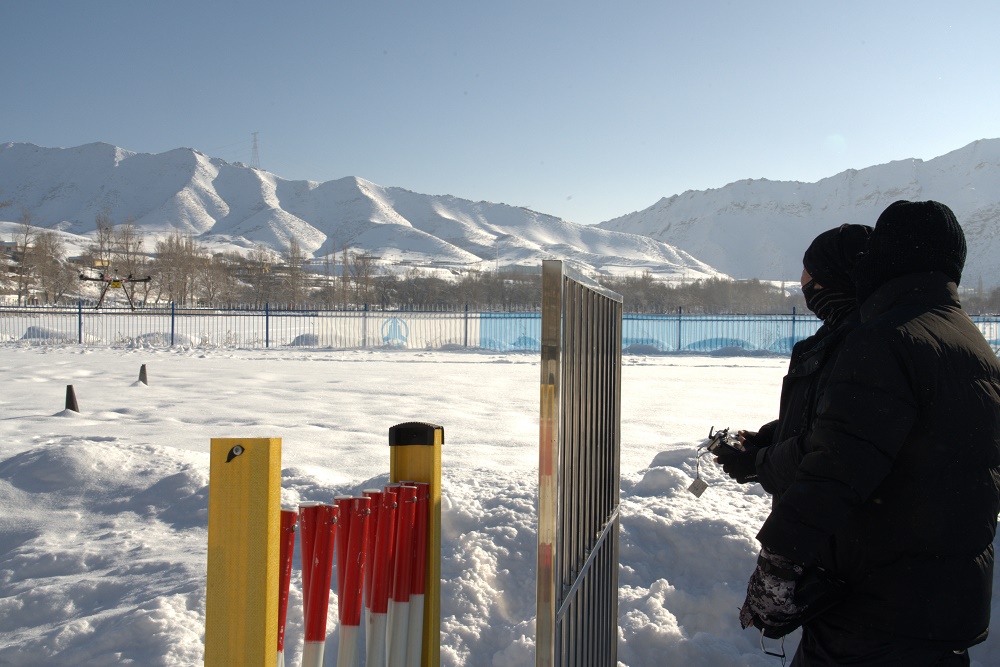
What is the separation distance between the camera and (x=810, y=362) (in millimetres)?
2072

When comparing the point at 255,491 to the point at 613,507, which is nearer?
the point at 255,491

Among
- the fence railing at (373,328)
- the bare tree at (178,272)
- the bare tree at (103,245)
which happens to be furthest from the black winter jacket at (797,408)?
the bare tree at (178,272)

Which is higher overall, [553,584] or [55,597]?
[553,584]

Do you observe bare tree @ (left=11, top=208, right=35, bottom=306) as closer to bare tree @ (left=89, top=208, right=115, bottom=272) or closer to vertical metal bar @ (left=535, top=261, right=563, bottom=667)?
bare tree @ (left=89, top=208, right=115, bottom=272)

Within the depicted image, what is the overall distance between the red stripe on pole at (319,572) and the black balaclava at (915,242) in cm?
165

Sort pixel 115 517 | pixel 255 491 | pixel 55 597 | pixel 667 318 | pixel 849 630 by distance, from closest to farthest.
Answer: pixel 255 491 < pixel 849 630 < pixel 55 597 < pixel 115 517 < pixel 667 318

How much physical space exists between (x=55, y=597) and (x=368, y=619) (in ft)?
7.21

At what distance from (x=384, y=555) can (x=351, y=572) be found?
103 mm

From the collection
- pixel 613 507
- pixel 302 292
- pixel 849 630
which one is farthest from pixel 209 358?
pixel 302 292

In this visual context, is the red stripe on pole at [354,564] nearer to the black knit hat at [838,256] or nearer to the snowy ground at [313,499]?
the snowy ground at [313,499]

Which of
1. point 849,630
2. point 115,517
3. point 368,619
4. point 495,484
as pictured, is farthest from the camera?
point 495,484

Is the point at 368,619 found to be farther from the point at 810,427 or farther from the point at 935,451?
the point at 935,451

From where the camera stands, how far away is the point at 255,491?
5.56ft

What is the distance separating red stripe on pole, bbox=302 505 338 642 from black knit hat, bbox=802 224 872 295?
1.65m
